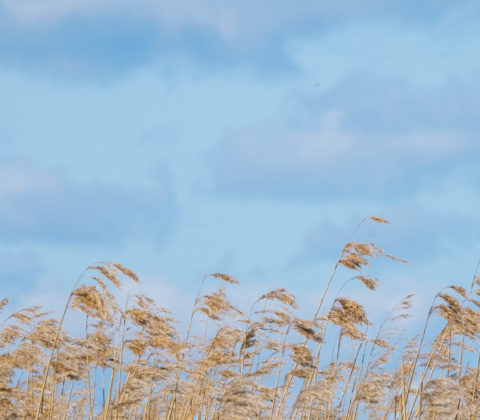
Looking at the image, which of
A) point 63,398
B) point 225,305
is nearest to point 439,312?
point 225,305

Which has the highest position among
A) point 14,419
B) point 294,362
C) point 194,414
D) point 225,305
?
point 225,305

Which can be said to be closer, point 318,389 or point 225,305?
point 318,389

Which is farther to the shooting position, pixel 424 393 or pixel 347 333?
pixel 347 333

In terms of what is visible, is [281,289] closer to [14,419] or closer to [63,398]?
[14,419]

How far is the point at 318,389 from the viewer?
18.8 ft

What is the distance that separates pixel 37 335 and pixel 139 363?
1270 mm

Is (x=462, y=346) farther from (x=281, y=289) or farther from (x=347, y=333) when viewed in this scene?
(x=281, y=289)

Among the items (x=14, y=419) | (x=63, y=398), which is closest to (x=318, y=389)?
(x=14, y=419)

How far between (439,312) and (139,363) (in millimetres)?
2974

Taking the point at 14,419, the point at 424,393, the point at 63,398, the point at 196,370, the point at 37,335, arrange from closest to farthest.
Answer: the point at 424,393 → the point at 14,419 → the point at 37,335 → the point at 196,370 → the point at 63,398

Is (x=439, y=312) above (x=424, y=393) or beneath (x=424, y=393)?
above

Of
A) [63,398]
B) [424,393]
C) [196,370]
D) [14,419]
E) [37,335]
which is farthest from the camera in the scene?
[63,398]

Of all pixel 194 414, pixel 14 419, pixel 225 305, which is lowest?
pixel 14 419

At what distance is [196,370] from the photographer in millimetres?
6672
